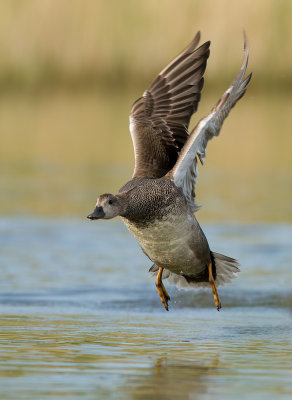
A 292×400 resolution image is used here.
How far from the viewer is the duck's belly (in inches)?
344

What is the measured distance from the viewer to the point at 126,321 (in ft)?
31.4

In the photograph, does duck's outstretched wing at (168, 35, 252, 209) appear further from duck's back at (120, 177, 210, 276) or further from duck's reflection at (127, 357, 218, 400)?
duck's reflection at (127, 357, 218, 400)

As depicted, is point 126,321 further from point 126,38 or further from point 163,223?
point 126,38

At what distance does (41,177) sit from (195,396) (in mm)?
13318

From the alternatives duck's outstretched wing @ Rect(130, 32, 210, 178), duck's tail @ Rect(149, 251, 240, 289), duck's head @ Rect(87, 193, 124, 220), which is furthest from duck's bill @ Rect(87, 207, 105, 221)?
duck's tail @ Rect(149, 251, 240, 289)

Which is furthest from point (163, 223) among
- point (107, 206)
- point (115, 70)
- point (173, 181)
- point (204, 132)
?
point (115, 70)

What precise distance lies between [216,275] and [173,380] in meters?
2.94

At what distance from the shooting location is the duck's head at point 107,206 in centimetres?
815

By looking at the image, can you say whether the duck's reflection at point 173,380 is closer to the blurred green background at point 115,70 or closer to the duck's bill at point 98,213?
the duck's bill at point 98,213

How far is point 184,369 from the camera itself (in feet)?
24.3

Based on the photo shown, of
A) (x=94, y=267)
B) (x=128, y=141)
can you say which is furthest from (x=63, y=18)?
(x=94, y=267)

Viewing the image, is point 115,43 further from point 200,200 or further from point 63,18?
point 200,200

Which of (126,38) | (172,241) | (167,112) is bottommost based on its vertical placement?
(126,38)

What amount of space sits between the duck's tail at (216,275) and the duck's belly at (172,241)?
2.21 ft
